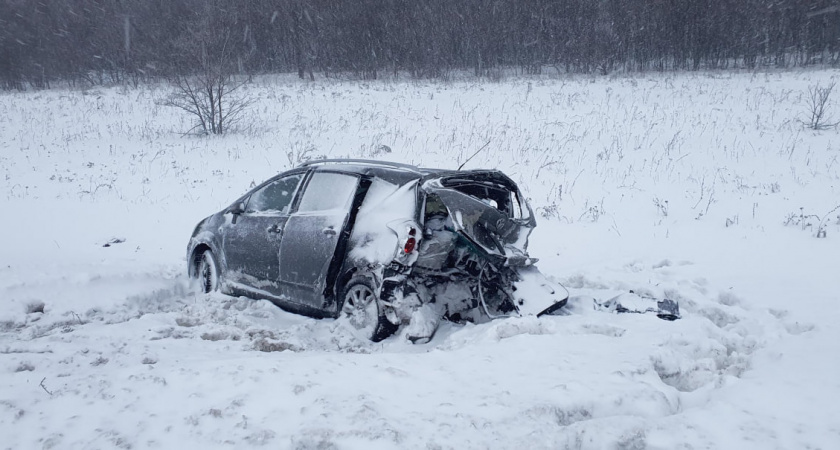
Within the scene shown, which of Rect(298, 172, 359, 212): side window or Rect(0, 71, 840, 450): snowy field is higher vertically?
Rect(298, 172, 359, 212): side window

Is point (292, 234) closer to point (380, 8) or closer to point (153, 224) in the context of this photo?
Result: point (153, 224)

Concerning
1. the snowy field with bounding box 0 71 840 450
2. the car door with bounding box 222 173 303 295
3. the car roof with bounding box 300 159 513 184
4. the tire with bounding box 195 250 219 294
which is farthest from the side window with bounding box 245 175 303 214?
the snowy field with bounding box 0 71 840 450

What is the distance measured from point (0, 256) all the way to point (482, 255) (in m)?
7.44

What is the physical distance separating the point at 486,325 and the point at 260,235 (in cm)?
275

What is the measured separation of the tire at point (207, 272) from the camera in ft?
21.9

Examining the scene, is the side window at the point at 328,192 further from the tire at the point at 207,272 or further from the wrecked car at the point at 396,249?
the tire at the point at 207,272

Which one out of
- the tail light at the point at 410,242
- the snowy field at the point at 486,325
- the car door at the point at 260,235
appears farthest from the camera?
the car door at the point at 260,235

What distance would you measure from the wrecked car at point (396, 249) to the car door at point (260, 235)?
0.06 ft

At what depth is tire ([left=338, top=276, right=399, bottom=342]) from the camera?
4.90m

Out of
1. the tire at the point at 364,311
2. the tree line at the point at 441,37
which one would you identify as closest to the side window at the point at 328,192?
the tire at the point at 364,311

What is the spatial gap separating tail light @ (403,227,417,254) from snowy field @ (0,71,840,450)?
0.88 m

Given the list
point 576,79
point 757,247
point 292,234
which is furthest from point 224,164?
point 576,79

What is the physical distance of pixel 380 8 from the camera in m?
37.1

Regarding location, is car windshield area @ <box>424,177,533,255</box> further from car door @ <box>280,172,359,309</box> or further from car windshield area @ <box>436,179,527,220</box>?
car door @ <box>280,172,359,309</box>
